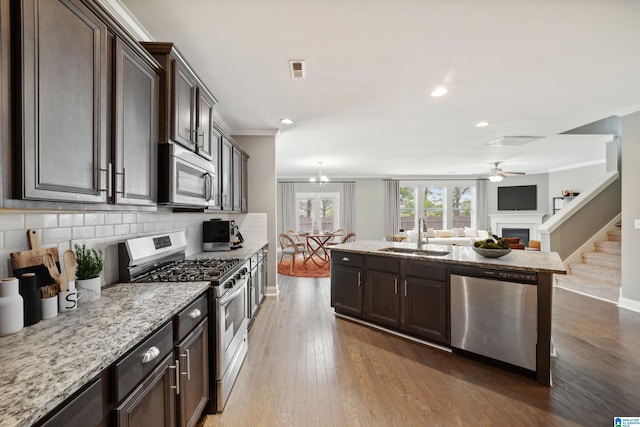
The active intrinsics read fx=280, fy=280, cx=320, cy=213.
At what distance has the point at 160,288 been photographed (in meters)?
1.64

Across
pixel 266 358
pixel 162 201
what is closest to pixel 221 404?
pixel 266 358

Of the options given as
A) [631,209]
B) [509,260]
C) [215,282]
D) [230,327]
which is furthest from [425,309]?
[631,209]

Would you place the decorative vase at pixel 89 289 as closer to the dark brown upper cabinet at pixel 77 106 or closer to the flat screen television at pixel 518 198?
the dark brown upper cabinet at pixel 77 106

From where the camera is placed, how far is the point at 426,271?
2678 millimetres

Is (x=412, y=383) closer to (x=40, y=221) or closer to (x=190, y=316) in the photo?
(x=190, y=316)

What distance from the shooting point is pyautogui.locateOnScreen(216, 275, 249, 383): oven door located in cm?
182

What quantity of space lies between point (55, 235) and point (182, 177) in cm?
68

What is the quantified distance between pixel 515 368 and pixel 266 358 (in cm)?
206

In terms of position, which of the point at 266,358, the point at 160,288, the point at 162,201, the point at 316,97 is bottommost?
the point at 266,358

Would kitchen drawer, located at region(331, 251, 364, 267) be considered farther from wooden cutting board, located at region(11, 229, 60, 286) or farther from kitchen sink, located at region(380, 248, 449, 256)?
wooden cutting board, located at region(11, 229, 60, 286)

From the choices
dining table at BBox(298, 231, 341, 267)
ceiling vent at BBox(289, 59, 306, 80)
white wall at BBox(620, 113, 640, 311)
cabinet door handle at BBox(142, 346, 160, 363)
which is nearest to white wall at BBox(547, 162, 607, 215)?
white wall at BBox(620, 113, 640, 311)

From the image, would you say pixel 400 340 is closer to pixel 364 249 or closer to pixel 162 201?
pixel 364 249

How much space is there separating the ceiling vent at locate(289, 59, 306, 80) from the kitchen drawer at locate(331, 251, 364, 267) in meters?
1.98

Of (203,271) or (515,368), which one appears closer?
(203,271)
